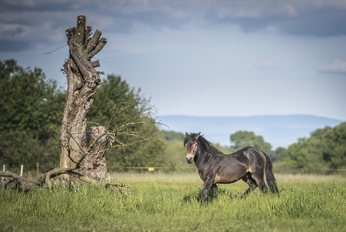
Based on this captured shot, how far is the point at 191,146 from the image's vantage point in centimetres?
1444

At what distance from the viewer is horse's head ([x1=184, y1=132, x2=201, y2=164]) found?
46.8 feet

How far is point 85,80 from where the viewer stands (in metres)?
17.0

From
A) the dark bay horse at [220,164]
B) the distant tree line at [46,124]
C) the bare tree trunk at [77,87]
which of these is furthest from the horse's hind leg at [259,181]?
the distant tree line at [46,124]

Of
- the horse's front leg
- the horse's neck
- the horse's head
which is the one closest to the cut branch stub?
the horse's head

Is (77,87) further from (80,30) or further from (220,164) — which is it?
(220,164)

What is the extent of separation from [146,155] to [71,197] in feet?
114

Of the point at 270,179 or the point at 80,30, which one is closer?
the point at 270,179

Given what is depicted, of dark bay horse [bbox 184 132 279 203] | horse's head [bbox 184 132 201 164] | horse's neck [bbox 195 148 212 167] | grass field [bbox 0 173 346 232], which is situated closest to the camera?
grass field [bbox 0 173 346 232]

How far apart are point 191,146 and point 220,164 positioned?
1210mm

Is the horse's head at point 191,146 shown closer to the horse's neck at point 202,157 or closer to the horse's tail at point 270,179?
the horse's neck at point 202,157

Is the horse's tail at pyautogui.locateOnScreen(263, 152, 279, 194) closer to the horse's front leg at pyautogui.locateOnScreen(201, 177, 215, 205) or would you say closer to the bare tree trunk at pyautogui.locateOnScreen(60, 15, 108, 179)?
the horse's front leg at pyautogui.locateOnScreen(201, 177, 215, 205)

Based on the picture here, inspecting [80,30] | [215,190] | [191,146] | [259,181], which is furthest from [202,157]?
[80,30]

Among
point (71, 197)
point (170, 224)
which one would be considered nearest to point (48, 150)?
point (71, 197)

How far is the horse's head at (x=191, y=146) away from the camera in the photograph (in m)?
Result: 14.3
